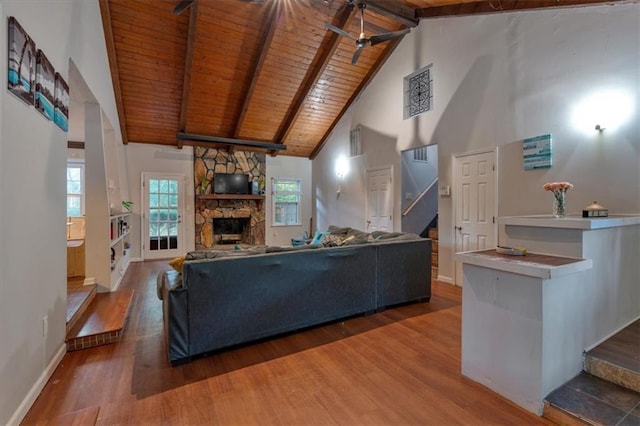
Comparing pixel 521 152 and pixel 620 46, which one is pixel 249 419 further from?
pixel 620 46

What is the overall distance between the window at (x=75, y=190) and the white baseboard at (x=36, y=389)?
6341 mm

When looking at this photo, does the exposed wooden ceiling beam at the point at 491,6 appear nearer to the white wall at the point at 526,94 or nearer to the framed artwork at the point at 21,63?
the white wall at the point at 526,94

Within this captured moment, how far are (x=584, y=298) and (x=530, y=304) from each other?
0.61 m

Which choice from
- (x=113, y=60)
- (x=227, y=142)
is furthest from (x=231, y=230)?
(x=113, y=60)

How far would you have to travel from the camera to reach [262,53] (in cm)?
545

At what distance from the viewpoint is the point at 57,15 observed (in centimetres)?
253

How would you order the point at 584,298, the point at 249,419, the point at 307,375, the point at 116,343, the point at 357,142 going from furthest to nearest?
1. the point at 357,142
2. the point at 116,343
3. the point at 307,375
4. the point at 584,298
5. the point at 249,419

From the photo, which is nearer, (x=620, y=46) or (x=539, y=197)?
(x=620, y=46)

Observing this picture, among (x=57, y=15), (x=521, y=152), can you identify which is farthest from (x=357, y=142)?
(x=57, y=15)

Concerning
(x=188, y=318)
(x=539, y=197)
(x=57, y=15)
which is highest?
(x=57, y=15)

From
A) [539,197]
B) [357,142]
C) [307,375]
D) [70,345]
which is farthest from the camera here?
[357,142]

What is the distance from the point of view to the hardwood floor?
187 cm

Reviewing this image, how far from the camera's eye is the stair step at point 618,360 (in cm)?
197

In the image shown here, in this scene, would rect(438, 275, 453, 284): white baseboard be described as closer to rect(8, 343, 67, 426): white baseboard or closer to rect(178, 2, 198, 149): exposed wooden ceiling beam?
rect(8, 343, 67, 426): white baseboard
